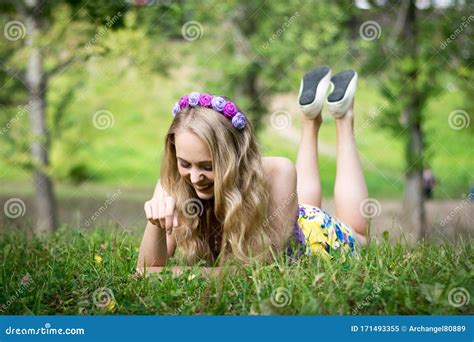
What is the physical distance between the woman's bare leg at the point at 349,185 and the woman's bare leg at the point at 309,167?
0.37 feet

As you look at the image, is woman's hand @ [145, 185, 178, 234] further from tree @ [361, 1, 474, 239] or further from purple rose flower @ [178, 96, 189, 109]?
tree @ [361, 1, 474, 239]

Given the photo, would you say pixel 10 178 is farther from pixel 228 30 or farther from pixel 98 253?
pixel 98 253

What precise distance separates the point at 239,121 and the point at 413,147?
10.3ft

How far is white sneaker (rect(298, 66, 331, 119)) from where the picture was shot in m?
3.19

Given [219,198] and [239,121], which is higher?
[239,121]

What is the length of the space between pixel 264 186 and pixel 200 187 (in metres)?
0.24

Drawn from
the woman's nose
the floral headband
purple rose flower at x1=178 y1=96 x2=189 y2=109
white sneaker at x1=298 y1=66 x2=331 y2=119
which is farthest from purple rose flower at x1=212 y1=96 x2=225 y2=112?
white sneaker at x1=298 y1=66 x2=331 y2=119

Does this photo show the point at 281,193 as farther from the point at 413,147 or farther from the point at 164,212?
the point at 413,147

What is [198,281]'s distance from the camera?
2.18m

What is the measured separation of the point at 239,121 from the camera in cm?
240

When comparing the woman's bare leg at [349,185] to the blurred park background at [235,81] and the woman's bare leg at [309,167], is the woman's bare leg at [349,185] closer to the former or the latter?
the woman's bare leg at [309,167]

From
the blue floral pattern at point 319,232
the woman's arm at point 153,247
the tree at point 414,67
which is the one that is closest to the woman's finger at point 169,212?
the woman's arm at point 153,247

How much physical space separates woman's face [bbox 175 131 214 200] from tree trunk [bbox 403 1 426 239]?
10.2ft

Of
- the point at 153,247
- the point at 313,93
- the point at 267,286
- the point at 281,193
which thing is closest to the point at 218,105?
the point at 281,193
